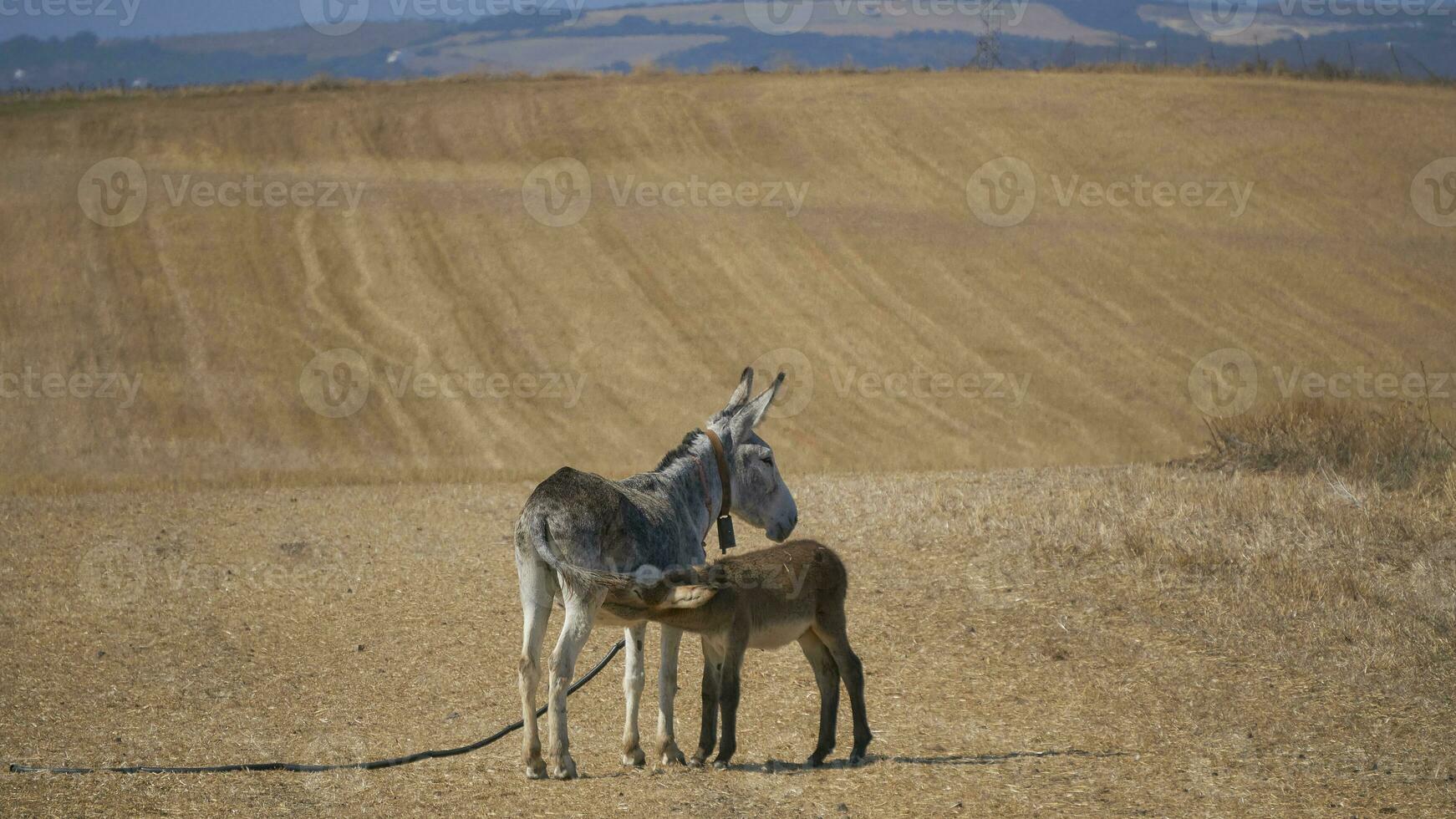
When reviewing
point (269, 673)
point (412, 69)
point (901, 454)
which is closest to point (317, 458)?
point (901, 454)

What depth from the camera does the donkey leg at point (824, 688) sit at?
24.6ft

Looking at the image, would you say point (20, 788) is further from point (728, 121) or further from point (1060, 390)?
point (728, 121)

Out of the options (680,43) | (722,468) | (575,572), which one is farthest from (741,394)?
(680,43)

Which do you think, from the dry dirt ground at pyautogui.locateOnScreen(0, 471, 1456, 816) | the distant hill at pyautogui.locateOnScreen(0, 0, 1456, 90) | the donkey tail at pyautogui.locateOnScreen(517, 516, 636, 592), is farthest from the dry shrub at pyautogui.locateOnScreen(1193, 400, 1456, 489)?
the distant hill at pyautogui.locateOnScreen(0, 0, 1456, 90)

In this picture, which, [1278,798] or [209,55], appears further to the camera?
[209,55]

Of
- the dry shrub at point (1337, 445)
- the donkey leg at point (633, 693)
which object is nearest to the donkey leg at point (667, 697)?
the donkey leg at point (633, 693)

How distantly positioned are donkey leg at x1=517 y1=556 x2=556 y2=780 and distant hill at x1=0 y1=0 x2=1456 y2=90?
370 ft

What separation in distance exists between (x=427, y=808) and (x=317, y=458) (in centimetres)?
1660

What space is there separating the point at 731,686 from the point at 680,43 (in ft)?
521

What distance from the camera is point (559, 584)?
690 centimetres

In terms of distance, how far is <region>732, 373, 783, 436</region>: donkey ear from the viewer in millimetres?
8180

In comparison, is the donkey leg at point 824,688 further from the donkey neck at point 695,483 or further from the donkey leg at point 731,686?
the donkey neck at point 695,483

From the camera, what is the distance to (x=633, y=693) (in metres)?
7.35

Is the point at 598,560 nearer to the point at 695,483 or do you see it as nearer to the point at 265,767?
the point at 695,483
